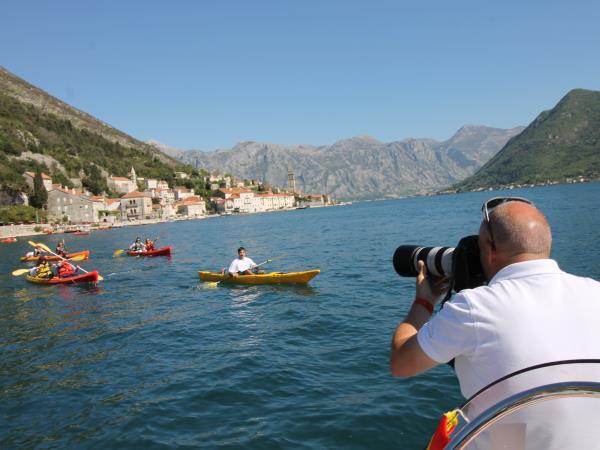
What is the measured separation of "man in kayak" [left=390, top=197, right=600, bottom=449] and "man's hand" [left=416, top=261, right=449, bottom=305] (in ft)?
1.14

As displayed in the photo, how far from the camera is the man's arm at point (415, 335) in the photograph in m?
2.40

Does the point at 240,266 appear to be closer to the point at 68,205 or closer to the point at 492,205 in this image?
the point at 492,205

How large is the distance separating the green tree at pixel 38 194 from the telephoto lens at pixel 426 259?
120 meters

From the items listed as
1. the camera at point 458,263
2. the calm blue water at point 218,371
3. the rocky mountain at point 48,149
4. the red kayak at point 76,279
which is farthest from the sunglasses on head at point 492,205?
the rocky mountain at point 48,149

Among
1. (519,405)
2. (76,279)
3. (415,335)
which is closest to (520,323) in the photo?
(519,405)

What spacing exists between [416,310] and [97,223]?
119758 mm

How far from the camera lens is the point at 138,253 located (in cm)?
3984

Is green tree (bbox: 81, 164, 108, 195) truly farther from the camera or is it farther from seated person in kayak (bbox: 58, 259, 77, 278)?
the camera

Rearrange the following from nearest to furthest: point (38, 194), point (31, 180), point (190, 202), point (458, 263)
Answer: point (458, 263) → point (38, 194) → point (31, 180) → point (190, 202)

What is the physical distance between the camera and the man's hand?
2732 millimetres

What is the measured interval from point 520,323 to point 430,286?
81cm

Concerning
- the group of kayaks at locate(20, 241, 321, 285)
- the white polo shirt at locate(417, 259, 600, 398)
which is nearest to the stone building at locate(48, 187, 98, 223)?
the group of kayaks at locate(20, 241, 321, 285)

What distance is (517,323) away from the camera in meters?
2.00

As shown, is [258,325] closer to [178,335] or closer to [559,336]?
[178,335]
